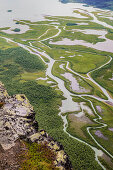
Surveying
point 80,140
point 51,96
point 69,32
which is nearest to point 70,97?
point 51,96

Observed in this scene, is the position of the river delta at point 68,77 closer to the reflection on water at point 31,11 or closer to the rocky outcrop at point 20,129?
the reflection on water at point 31,11

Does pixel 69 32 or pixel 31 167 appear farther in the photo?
pixel 69 32

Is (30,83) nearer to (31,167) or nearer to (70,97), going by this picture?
(70,97)

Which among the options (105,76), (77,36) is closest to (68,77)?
(105,76)

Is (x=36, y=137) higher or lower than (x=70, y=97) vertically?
higher

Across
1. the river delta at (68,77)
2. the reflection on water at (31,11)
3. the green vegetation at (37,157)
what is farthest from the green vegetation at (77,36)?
the green vegetation at (37,157)

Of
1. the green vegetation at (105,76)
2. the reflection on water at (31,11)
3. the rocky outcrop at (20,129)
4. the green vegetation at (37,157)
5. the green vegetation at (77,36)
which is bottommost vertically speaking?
the green vegetation at (105,76)

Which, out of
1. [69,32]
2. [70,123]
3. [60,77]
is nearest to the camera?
[70,123]
